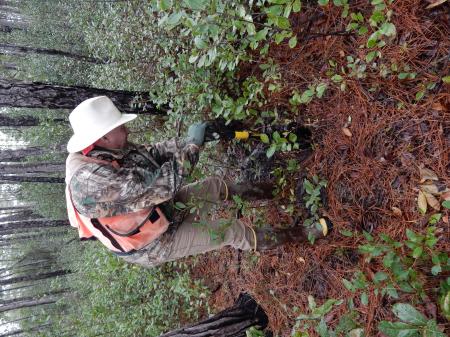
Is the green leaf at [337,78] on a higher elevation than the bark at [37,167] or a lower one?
higher

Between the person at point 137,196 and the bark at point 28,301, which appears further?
the bark at point 28,301

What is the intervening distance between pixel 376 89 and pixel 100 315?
591 centimetres

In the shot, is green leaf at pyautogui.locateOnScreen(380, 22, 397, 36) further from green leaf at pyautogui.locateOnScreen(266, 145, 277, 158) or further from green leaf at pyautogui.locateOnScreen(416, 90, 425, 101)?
green leaf at pyautogui.locateOnScreen(266, 145, 277, 158)

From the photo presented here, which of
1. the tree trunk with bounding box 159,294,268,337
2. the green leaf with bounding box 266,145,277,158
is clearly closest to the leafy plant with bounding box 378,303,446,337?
the green leaf with bounding box 266,145,277,158

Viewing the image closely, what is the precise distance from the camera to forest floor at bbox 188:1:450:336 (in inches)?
105

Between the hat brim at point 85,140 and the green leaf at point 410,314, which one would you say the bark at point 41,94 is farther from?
the green leaf at point 410,314

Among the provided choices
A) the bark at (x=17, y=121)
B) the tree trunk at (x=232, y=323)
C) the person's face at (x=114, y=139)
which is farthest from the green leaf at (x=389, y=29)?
the bark at (x=17, y=121)

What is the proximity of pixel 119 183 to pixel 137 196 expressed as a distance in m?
0.17

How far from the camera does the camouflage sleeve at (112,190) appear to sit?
9.11ft

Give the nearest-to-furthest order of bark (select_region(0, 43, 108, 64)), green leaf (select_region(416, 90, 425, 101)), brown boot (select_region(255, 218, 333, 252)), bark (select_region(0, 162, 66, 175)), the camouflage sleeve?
green leaf (select_region(416, 90, 425, 101)), the camouflage sleeve, brown boot (select_region(255, 218, 333, 252)), bark (select_region(0, 162, 66, 175)), bark (select_region(0, 43, 108, 64))

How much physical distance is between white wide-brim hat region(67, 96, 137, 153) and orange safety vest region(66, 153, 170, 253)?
430mm

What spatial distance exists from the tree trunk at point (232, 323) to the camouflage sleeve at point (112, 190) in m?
1.86

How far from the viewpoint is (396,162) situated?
9.62 ft

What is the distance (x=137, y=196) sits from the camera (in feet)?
9.45
